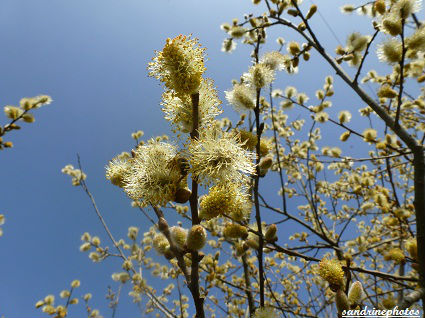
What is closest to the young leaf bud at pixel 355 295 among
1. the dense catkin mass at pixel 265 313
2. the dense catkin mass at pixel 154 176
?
the dense catkin mass at pixel 265 313

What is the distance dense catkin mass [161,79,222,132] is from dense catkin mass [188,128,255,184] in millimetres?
119

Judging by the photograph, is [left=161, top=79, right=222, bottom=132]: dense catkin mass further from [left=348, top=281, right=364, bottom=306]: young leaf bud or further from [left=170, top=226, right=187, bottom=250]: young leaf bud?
[left=348, top=281, right=364, bottom=306]: young leaf bud

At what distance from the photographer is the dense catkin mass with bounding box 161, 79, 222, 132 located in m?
1.34

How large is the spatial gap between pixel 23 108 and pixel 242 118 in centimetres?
157

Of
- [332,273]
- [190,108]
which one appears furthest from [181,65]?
[332,273]

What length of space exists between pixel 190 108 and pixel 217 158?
295mm

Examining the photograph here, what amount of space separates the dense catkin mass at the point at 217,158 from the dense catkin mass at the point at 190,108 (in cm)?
12

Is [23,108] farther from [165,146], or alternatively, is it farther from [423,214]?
[423,214]

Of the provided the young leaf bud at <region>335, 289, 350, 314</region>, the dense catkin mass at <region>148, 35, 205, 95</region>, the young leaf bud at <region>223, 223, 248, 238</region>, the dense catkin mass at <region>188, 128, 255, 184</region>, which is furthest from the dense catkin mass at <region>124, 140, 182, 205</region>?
the young leaf bud at <region>335, 289, 350, 314</region>

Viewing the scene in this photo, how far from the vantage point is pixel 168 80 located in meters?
1.25

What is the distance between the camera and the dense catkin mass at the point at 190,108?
A: 1343mm

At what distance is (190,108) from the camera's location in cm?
134

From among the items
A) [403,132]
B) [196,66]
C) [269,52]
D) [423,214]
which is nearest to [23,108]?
[196,66]

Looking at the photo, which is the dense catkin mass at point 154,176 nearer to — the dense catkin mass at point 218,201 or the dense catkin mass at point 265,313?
the dense catkin mass at point 218,201
